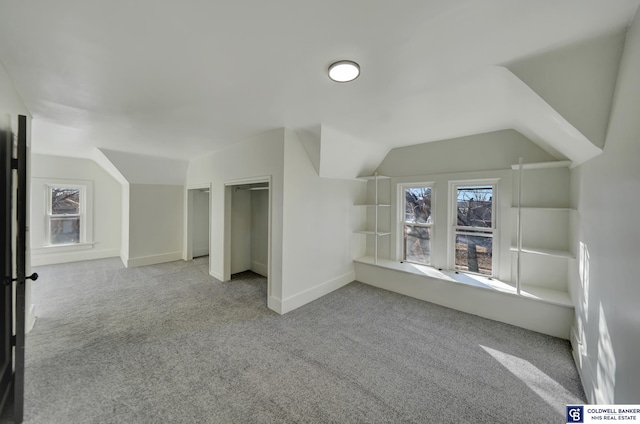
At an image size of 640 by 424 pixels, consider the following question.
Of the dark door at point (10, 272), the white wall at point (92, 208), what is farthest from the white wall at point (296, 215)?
the white wall at point (92, 208)

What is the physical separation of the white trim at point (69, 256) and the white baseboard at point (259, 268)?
3.82 metres

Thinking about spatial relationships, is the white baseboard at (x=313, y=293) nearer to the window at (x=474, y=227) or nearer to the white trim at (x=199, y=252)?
the window at (x=474, y=227)

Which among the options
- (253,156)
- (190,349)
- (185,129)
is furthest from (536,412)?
(185,129)

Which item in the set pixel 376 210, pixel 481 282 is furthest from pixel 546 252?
pixel 376 210

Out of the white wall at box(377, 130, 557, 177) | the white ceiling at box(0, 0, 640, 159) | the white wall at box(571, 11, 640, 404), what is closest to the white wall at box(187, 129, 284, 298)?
the white ceiling at box(0, 0, 640, 159)

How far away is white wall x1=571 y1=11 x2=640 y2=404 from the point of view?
3.93 feet

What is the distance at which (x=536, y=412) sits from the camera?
5.37ft

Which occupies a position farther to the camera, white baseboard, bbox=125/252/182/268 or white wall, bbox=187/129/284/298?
white baseboard, bbox=125/252/182/268

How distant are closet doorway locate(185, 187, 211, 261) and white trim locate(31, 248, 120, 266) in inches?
78.4

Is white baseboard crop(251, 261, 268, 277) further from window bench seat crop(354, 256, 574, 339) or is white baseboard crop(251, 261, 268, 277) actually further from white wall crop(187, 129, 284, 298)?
window bench seat crop(354, 256, 574, 339)

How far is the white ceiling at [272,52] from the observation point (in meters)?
1.17

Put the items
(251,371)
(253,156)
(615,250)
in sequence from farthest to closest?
(253,156)
(251,371)
(615,250)

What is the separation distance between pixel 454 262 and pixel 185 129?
4308 mm

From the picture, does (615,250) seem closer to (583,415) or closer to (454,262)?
(583,415)
